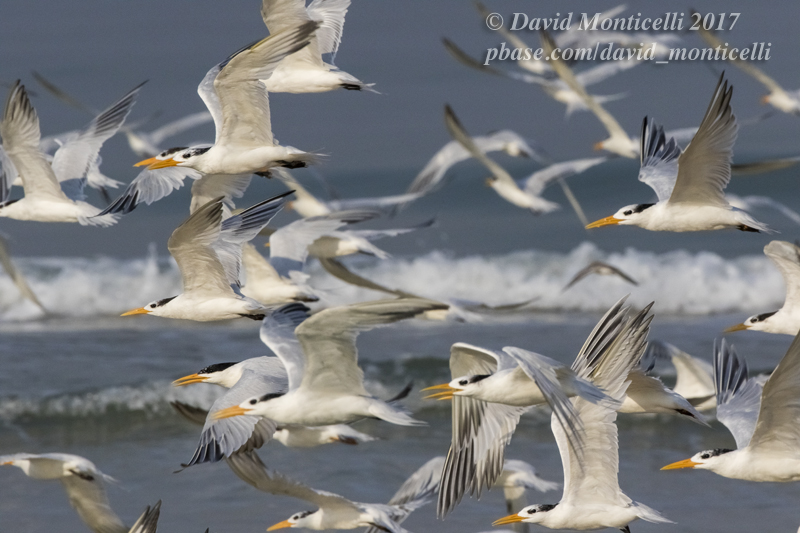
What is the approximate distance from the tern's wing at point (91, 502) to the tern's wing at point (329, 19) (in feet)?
11.8

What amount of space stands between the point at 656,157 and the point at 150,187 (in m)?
3.92

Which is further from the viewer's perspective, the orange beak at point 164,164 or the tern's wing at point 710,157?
the orange beak at point 164,164

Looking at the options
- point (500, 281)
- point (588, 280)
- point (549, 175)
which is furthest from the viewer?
point (500, 281)

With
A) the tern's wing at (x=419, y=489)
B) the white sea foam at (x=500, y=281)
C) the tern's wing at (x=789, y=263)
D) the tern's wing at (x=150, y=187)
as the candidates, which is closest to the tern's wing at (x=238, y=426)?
the tern's wing at (x=419, y=489)

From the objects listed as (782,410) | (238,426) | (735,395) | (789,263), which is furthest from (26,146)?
(782,410)

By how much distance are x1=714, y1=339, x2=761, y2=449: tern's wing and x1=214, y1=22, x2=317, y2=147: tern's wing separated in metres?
3.30

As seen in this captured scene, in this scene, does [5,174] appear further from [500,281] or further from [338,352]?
[500,281]

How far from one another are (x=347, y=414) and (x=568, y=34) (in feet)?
32.9

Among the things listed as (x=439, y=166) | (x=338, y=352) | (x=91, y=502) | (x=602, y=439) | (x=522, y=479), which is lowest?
(x=91, y=502)

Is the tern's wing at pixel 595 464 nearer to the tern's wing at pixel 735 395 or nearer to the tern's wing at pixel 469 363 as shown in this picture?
the tern's wing at pixel 469 363

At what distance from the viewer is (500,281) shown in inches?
768

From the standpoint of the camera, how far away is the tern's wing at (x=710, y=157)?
6.75m

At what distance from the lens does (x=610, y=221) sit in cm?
761

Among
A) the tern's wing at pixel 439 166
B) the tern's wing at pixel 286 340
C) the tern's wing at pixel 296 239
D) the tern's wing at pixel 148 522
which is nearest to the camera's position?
the tern's wing at pixel 148 522
